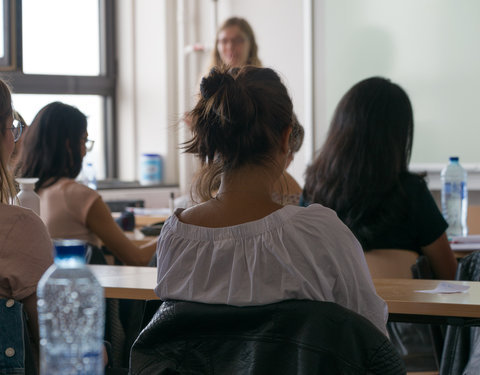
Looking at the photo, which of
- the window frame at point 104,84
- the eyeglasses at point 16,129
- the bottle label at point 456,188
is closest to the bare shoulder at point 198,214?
the eyeglasses at point 16,129

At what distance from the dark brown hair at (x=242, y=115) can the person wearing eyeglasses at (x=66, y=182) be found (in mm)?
1407

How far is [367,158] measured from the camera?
227 cm

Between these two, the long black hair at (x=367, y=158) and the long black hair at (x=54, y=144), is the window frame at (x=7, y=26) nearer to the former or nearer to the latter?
the long black hair at (x=54, y=144)

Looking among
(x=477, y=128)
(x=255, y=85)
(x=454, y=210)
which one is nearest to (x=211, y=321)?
(x=255, y=85)

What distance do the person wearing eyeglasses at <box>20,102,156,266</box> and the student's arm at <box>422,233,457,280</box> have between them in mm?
1086

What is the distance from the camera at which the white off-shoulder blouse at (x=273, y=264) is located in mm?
1267

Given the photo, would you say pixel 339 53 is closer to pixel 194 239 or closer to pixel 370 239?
pixel 370 239

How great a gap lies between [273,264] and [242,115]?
1.03ft

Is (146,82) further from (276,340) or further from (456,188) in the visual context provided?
(276,340)

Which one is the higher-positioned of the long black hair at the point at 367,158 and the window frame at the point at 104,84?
the window frame at the point at 104,84

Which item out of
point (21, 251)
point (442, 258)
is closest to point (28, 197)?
point (21, 251)

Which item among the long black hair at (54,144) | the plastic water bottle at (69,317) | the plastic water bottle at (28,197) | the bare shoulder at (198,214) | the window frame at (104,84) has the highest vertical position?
the window frame at (104,84)

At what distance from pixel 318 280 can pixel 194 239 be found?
0.24 m

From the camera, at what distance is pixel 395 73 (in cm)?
451
